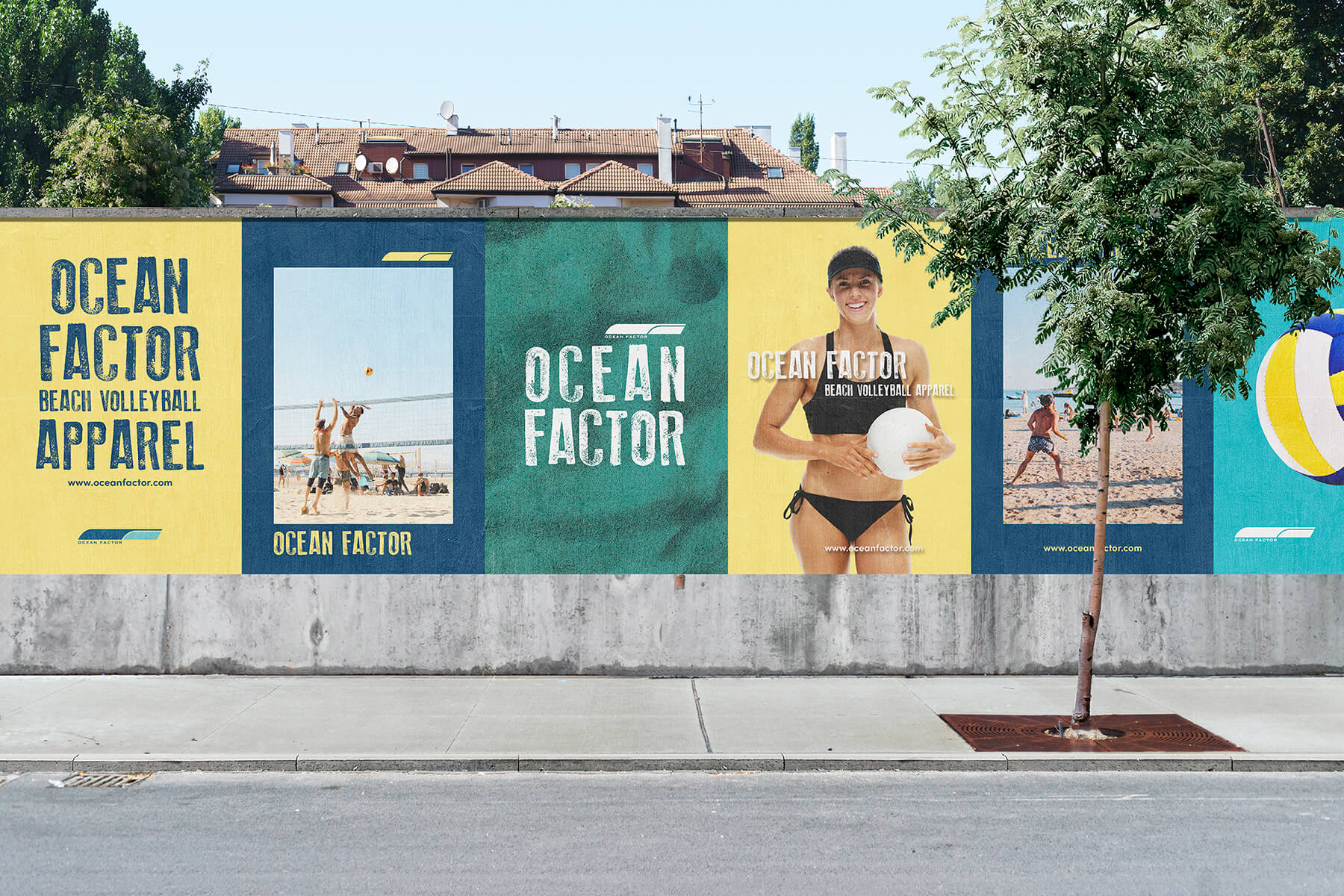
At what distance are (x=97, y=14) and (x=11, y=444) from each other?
187 ft

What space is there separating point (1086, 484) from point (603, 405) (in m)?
5.13

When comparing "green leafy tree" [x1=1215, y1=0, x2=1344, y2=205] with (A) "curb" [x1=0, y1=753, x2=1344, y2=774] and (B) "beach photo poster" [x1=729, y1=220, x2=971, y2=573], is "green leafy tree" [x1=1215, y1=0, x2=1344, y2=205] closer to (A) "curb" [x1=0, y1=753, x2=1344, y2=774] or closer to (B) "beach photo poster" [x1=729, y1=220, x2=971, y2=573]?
(B) "beach photo poster" [x1=729, y1=220, x2=971, y2=573]

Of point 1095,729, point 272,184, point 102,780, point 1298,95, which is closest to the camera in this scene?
point 102,780

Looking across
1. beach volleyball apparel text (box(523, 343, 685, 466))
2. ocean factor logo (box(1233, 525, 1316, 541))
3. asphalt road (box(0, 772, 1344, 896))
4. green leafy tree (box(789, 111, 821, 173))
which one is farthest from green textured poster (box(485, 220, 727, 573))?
green leafy tree (box(789, 111, 821, 173))

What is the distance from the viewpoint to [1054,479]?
1159cm

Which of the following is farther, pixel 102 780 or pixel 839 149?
pixel 839 149

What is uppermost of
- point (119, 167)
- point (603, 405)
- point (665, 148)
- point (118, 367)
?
point (665, 148)

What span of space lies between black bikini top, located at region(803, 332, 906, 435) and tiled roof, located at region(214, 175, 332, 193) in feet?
228

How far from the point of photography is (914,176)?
9.52 metres

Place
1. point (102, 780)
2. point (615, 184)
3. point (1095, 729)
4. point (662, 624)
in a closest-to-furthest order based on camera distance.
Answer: point (102, 780) → point (1095, 729) → point (662, 624) → point (615, 184)

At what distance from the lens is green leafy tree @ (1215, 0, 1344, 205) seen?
3491cm

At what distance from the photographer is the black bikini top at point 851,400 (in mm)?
11625

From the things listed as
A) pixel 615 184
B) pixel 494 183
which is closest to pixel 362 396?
pixel 615 184

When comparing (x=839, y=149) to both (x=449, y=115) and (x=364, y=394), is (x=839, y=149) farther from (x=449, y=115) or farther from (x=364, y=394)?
(x=364, y=394)
